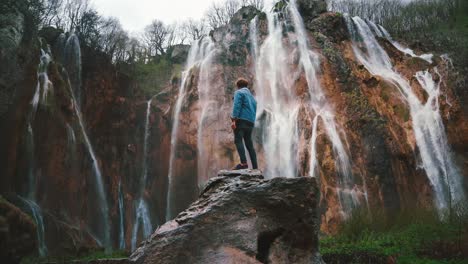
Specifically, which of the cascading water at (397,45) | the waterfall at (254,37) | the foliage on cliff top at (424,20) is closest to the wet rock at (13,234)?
the waterfall at (254,37)

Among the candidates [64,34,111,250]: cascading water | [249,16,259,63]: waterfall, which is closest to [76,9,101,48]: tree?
[64,34,111,250]: cascading water

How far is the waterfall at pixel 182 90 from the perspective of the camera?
21156 mm

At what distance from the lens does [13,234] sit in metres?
9.98

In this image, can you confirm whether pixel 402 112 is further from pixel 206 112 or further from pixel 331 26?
pixel 206 112

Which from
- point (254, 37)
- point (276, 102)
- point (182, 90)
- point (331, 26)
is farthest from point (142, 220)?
point (331, 26)

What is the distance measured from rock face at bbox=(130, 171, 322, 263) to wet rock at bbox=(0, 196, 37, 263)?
522 centimetres

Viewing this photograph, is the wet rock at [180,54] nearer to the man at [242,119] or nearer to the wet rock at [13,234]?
the wet rock at [13,234]

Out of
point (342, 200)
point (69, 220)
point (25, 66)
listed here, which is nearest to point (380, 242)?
point (342, 200)

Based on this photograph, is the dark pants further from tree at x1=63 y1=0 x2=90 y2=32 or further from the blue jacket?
tree at x1=63 y1=0 x2=90 y2=32

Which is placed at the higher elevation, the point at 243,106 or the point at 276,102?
the point at 276,102

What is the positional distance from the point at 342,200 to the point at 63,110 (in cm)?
1186

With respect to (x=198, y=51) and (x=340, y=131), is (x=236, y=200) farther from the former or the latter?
(x=198, y=51)

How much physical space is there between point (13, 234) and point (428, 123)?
1825 centimetres

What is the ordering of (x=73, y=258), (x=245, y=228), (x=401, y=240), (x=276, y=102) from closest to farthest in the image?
(x=245, y=228) → (x=401, y=240) → (x=73, y=258) → (x=276, y=102)
